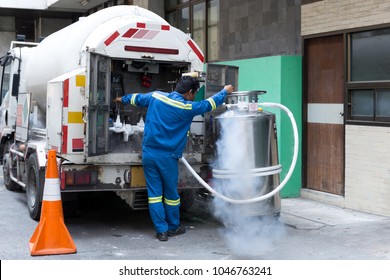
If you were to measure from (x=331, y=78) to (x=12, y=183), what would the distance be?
19.8ft

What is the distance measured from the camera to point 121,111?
7625 millimetres

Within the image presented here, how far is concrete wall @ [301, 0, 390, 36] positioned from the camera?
310 inches

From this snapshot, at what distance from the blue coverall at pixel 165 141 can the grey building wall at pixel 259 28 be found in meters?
3.66

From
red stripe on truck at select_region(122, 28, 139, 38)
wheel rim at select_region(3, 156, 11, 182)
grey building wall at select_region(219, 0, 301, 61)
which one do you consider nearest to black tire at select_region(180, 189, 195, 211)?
red stripe on truck at select_region(122, 28, 139, 38)

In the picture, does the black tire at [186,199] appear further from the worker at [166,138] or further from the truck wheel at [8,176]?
the truck wheel at [8,176]

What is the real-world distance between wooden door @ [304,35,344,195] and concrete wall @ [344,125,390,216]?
30 cm

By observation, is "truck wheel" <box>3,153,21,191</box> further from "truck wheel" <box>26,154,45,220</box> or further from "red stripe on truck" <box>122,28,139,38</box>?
"red stripe on truck" <box>122,28,139,38</box>

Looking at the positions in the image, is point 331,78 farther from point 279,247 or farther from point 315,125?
point 279,247

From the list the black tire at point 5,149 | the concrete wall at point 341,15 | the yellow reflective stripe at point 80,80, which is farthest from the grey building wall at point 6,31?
the yellow reflective stripe at point 80,80

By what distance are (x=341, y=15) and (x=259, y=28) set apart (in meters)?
2.26

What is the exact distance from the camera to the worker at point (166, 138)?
6.58 m

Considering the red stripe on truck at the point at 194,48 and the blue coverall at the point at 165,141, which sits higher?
the red stripe on truck at the point at 194,48

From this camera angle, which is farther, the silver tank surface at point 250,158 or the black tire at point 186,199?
the black tire at point 186,199
